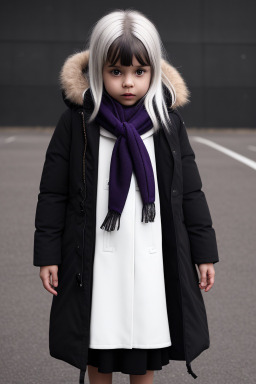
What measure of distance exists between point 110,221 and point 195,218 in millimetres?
360

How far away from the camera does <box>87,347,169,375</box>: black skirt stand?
3059mm

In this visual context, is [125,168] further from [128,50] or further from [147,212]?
[128,50]

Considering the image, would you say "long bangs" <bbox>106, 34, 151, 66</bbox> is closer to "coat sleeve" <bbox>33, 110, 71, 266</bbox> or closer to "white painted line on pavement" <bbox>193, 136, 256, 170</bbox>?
"coat sleeve" <bbox>33, 110, 71, 266</bbox>

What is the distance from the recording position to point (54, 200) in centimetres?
309

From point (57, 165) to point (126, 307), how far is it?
1.93 feet

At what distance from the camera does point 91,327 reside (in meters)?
3.03

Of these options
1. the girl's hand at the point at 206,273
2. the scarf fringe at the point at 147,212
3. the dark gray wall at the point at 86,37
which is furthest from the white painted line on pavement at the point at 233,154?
the scarf fringe at the point at 147,212

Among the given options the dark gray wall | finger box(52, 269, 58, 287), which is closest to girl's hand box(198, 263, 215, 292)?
finger box(52, 269, 58, 287)

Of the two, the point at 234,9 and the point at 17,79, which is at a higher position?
the point at 234,9

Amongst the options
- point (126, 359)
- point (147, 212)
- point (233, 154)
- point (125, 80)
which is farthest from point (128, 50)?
point (233, 154)

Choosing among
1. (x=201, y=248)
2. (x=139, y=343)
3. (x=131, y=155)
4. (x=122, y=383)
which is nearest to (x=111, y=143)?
(x=131, y=155)

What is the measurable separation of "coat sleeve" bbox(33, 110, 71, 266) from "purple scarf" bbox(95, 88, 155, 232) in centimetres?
18

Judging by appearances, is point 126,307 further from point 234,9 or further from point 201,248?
point 234,9

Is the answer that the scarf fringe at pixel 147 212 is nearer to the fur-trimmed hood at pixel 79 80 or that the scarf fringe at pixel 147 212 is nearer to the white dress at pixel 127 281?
the white dress at pixel 127 281
